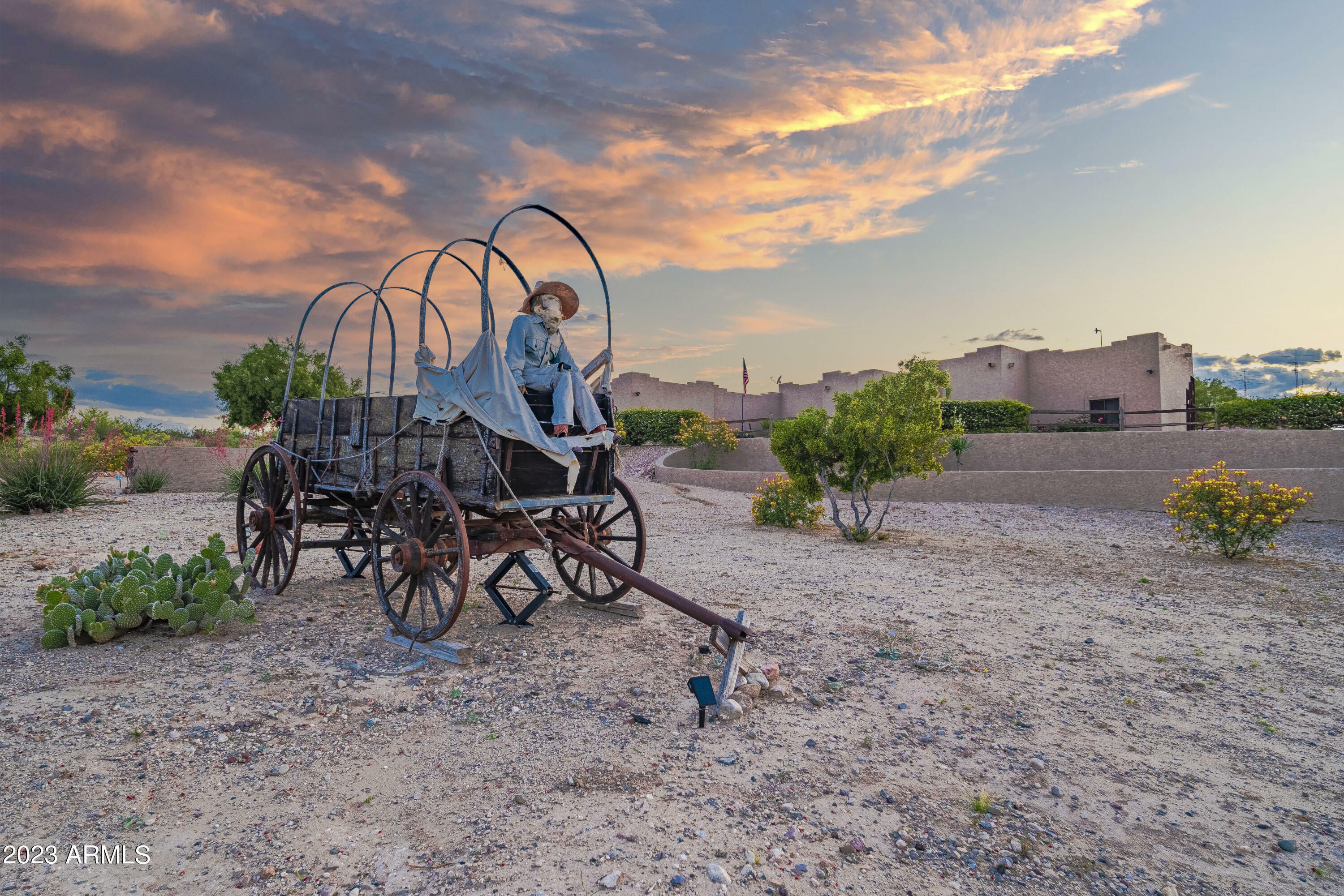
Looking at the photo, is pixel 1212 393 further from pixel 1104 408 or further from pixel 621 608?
pixel 621 608

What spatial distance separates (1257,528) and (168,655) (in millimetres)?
10958

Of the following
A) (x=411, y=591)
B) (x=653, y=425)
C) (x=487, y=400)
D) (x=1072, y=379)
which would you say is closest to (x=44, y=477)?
(x=411, y=591)

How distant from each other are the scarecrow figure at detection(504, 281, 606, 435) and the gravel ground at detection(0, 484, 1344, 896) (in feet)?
5.10

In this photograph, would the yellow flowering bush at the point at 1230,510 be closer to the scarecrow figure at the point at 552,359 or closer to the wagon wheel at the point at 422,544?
the scarecrow figure at the point at 552,359

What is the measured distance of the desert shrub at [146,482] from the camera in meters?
14.3

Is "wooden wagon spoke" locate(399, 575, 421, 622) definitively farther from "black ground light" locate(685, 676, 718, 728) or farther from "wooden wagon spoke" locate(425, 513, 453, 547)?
"black ground light" locate(685, 676, 718, 728)

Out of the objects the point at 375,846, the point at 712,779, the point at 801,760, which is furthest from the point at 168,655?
the point at 801,760

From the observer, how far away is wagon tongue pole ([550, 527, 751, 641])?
3.65 meters

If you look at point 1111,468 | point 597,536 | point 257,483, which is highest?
point 257,483

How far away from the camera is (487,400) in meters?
4.24

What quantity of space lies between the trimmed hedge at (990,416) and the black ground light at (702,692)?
723 inches

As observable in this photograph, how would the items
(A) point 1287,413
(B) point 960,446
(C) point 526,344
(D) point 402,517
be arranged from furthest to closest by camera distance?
(A) point 1287,413 → (B) point 960,446 → (C) point 526,344 → (D) point 402,517

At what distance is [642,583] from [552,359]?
1.91m

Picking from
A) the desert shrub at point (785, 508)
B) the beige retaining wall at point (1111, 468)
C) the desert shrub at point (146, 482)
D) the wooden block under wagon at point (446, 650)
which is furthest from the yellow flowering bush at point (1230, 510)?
the desert shrub at point (146, 482)
